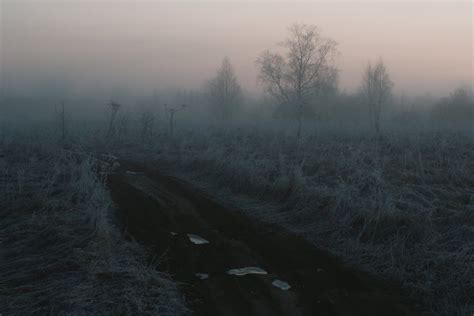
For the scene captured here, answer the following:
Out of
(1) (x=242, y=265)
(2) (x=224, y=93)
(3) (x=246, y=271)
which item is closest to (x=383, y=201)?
(1) (x=242, y=265)

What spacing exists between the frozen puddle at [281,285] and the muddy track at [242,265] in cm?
6

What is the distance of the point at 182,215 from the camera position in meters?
8.85

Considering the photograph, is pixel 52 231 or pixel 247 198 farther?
pixel 247 198

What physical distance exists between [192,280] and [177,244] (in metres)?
1.59

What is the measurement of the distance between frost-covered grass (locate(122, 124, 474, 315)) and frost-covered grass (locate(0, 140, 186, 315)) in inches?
141

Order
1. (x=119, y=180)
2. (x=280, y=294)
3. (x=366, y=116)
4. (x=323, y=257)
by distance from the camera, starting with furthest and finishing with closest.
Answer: (x=366, y=116) → (x=119, y=180) → (x=323, y=257) → (x=280, y=294)

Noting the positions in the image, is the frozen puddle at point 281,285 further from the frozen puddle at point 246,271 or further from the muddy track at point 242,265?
the frozen puddle at point 246,271

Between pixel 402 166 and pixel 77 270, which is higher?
pixel 402 166

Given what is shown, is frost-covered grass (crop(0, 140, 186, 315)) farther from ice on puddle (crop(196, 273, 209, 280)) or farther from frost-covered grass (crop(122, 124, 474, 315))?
frost-covered grass (crop(122, 124, 474, 315))

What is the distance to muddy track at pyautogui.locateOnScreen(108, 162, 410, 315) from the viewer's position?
15.3ft

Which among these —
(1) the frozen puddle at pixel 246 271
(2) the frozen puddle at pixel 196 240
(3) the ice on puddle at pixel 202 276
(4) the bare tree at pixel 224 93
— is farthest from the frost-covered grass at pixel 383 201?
(4) the bare tree at pixel 224 93

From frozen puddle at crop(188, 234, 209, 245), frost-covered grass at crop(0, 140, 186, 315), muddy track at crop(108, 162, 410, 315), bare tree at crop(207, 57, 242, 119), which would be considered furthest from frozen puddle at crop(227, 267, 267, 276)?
bare tree at crop(207, 57, 242, 119)

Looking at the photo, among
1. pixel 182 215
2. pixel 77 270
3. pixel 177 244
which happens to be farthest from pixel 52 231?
pixel 182 215

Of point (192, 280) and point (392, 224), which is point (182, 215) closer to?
point (192, 280)
